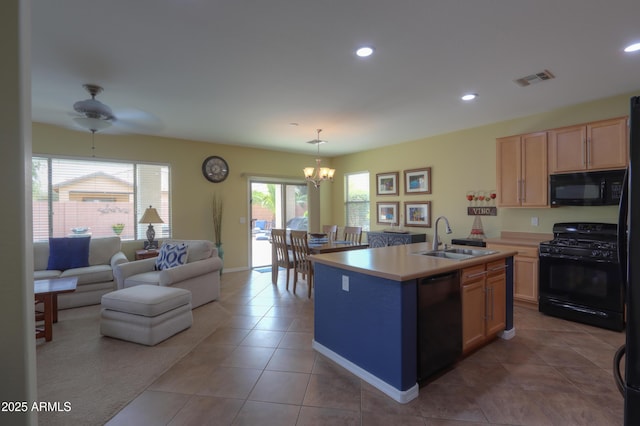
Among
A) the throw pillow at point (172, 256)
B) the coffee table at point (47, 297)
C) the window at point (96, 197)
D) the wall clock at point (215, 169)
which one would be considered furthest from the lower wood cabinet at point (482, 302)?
the window at point (96, 197)

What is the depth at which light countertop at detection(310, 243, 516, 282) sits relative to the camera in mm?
2060

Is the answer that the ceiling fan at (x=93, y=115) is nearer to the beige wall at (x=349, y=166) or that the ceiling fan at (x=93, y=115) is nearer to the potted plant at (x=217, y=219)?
the beige wall at (x=349, y=166)

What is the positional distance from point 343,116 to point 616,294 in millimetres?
3785

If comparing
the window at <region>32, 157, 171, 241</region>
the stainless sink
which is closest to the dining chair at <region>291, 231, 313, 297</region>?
the stainless sink

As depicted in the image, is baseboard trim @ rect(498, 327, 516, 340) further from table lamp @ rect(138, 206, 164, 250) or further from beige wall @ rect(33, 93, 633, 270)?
table lamp @ rect(138, 206, 164, 250)

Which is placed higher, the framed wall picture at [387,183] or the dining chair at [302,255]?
the framed wall picture at [387,183]

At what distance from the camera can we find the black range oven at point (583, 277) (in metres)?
3.15

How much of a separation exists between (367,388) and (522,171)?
12.0ft

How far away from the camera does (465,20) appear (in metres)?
2.14

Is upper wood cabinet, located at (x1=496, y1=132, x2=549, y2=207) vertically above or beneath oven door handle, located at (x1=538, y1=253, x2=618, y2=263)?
above

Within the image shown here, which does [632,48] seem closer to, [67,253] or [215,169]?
[215,169]

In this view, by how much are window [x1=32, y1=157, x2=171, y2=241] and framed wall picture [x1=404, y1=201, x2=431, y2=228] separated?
4.67 meters

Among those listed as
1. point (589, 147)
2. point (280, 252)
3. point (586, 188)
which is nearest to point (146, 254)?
point (280, 252)

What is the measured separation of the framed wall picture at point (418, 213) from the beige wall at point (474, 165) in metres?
0.09
